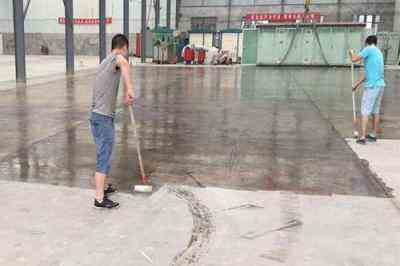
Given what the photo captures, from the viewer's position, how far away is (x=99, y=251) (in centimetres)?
414

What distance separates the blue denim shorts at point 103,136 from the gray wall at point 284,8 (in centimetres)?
4113

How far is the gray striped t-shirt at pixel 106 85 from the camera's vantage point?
5.12 metres

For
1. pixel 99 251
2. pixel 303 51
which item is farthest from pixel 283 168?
pixel 303 51

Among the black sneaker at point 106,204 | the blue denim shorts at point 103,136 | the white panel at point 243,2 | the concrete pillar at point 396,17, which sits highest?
the white panel at point 243,2

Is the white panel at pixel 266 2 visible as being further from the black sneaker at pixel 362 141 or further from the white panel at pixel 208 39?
the black sneaker at pixel 362 141

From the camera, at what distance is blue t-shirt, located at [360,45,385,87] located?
857cm

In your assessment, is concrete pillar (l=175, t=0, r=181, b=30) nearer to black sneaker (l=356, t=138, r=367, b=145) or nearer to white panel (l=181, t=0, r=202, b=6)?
white panel (l=181, t=0, r=202, b=6)

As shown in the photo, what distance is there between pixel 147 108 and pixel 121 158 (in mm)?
5342

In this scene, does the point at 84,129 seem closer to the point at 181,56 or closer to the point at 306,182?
the point at 306,182

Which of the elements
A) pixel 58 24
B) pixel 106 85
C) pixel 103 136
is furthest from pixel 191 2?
pixel 103 136

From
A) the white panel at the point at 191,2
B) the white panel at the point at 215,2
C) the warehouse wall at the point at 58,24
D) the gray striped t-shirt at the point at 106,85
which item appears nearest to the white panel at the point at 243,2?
the white panel at the point at 215,2

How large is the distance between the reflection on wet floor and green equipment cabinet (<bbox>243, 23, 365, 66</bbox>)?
54.8 ft

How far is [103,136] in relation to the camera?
17.2 feet


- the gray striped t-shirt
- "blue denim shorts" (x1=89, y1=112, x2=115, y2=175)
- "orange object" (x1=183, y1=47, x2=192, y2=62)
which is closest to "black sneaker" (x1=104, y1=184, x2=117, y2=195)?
"blue denim shorts" (x1=89, y1=112, x2=115, y2=175)
